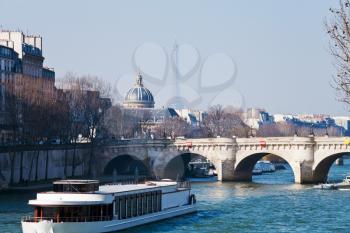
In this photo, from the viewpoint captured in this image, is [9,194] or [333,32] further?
[9,194]

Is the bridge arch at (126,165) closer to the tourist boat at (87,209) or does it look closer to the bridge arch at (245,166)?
the bridge arch at (245,166)

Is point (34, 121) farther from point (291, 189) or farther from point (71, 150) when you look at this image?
point (291, 189)

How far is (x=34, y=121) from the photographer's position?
79812 mm

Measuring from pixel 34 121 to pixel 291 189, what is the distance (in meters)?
20.0

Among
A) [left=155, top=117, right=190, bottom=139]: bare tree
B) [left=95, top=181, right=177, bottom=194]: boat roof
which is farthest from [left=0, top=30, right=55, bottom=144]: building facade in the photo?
[left=155, top=117, right=190, bottom=139]: bare tree

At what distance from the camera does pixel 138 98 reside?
190 meters

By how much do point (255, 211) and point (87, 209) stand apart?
14.6 m

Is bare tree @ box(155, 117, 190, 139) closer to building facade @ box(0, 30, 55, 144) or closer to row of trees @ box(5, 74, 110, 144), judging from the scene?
building facade @ box(0, 30, 55, 144)

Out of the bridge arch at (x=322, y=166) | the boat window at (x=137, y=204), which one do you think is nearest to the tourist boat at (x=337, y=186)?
the bridge arch at (x=322, y=166)

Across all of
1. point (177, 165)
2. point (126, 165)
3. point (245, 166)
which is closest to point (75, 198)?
point (245, 166)

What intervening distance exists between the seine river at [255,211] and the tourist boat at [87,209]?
1019 mm

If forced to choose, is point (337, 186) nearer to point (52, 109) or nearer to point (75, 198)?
point (52, 109)

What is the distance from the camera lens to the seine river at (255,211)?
2008 inches

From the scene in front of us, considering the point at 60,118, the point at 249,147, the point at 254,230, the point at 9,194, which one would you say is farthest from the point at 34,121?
the point at 254,230
